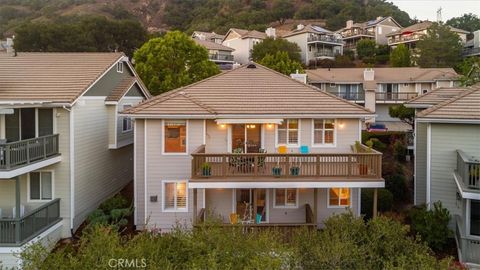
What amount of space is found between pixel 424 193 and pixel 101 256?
51.7 ft

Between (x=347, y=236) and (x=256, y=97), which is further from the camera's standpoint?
(x=256, y=97)

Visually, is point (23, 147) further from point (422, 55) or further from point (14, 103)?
point (422, 55)

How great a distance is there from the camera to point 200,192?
18.2 meters

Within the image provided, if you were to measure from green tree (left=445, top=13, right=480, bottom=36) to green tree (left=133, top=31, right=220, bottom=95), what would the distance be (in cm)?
9158

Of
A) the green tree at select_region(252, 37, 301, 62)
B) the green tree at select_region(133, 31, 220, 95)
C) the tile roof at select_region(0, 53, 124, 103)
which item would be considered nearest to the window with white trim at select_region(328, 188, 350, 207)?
the tile roof at select_region(0, 53, 124, 103)

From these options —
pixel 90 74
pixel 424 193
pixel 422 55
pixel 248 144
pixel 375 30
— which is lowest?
pixel 424 193

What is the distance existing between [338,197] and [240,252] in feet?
35.1

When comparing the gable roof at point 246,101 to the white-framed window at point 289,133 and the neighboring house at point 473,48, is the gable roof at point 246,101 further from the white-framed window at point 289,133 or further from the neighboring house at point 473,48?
the neighboring house at point 473,48

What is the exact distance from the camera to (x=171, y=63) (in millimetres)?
36938

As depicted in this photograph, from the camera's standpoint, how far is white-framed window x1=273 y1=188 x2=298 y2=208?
60.6ft

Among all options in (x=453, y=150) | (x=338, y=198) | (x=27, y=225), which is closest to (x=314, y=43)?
(x=338, y=198)

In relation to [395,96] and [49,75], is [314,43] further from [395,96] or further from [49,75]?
[49,75]

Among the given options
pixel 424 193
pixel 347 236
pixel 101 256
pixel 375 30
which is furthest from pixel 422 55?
pixel 101 256

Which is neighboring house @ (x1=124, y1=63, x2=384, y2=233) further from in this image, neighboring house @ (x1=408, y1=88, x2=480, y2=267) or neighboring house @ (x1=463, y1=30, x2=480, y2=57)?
neighboring house @ (x1=463, y1=30, x2=480, y2=57)
